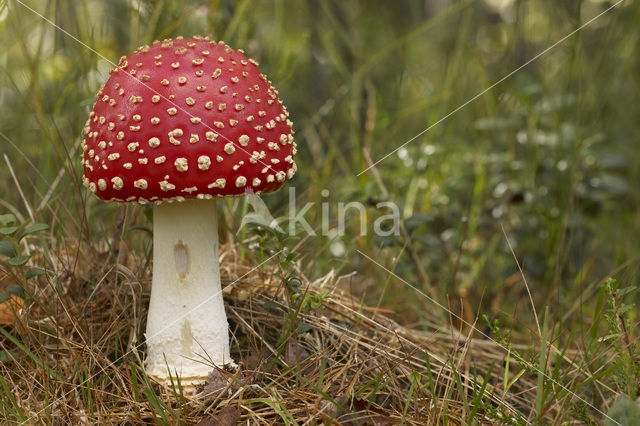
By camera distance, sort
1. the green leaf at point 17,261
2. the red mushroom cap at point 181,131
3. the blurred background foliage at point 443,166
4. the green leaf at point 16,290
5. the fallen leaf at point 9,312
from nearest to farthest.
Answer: the red mushroom cap at point 181,131, the green leaf at point 17,261, the green leaf at point 16,290, the fallen leaf at point 9,312, the blurred background foliage at point 443,166

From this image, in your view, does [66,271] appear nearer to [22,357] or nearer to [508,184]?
[22,357]

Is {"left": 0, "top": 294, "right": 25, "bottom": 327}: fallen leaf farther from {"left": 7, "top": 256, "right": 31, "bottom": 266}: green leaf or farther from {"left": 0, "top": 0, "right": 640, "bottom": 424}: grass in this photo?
{"left": 7, "top": 256, "right": 31, "bottom": 266}: green leaf

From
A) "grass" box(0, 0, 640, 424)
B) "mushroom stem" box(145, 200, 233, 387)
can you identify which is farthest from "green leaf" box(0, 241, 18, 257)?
"mushroom stem" box(145, 200, 233, 387)

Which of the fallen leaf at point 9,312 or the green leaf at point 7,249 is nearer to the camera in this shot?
the green leaf at point 7,249

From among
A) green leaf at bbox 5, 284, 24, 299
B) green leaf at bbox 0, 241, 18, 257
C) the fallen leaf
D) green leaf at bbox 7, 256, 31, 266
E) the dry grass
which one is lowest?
the dry grass

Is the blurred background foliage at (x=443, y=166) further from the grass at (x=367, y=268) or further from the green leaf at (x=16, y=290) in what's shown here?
the green leaf at (x=16, y=290)

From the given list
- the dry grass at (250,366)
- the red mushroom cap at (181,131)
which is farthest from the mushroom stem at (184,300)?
the red mushroom cap at (181,131)
